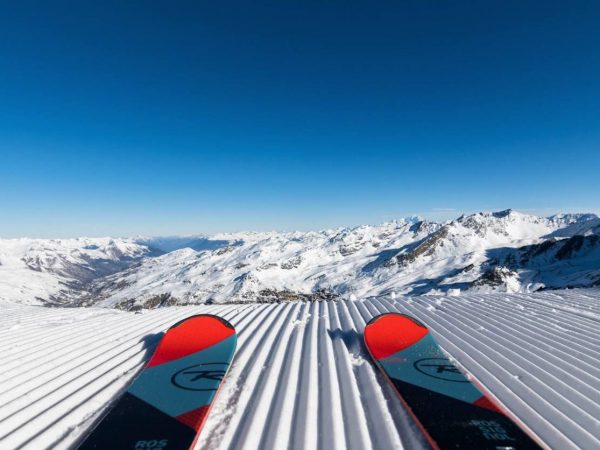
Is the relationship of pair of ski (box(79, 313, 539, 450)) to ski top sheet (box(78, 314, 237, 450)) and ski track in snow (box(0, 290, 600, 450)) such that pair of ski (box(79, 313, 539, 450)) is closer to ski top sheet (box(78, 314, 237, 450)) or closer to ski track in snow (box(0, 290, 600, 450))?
ski top sheet (box(78, 314, 237, 450))

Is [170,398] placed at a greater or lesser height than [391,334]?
lesser

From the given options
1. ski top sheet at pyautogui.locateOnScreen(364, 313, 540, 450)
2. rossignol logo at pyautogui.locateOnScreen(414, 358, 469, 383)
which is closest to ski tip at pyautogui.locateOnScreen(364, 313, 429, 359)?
ski top sheet at pyautogui.locateOnScreen(364, 313, 540, 450)

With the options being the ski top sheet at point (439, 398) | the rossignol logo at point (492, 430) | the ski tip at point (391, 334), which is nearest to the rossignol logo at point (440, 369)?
the ski top sheet at point (439, 398)

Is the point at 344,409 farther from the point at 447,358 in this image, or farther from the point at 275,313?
the point at 275,313

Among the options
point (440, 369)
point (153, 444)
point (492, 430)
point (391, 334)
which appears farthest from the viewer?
point (391, 334)

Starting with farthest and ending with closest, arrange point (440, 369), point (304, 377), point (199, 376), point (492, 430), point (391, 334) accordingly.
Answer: point (391, 334)
point (304, 377)
point (440, 369)
point (199, 376)
point (492, 430)

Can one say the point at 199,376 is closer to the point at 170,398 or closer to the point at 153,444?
the point at 170,398

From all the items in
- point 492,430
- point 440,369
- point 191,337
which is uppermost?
point 191,337

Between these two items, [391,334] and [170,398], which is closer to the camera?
[170,398]

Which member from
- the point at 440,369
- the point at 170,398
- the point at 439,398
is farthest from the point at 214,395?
the point at 440,369
